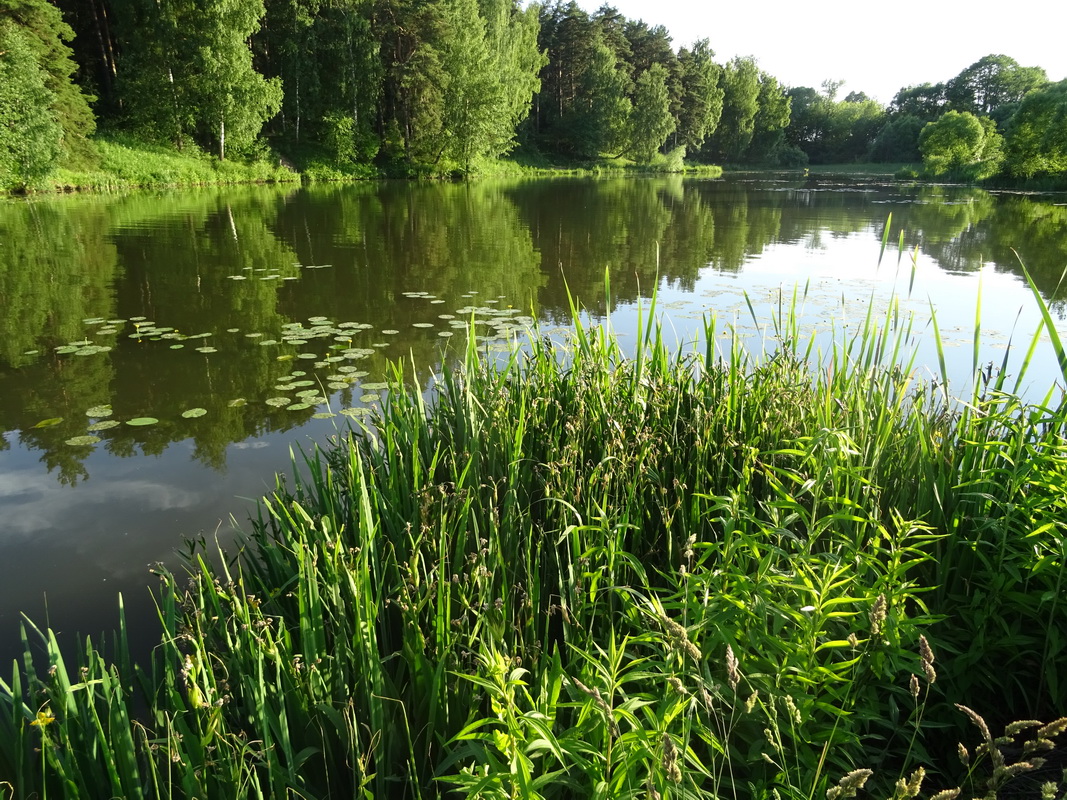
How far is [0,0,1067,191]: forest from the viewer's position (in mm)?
23141

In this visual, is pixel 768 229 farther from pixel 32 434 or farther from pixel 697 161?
pixel 697 161

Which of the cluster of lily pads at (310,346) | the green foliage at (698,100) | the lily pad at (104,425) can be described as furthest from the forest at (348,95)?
the lily pad at (104,425)

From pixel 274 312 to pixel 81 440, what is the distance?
3.96 meters

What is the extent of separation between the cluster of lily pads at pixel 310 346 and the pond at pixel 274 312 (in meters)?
0.03

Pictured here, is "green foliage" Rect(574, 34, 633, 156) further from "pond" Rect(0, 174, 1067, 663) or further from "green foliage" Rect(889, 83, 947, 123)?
"green foliage" Rect(889, 83, 947, 123)

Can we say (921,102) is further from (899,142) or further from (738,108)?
(738,108)

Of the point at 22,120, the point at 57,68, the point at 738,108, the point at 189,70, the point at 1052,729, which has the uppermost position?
the point at 738,108

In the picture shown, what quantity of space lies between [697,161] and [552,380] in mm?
77757

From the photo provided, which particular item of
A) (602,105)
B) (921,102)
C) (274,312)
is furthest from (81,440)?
(921,102)

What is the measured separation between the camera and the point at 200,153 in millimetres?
29188

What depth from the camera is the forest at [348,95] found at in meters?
23.1

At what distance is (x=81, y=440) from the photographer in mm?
4992

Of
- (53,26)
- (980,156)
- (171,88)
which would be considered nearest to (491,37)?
(171,88)

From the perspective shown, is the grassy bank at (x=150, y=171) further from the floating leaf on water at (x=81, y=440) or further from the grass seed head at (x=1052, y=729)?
the grass seed head at (x=1052, y=729)
